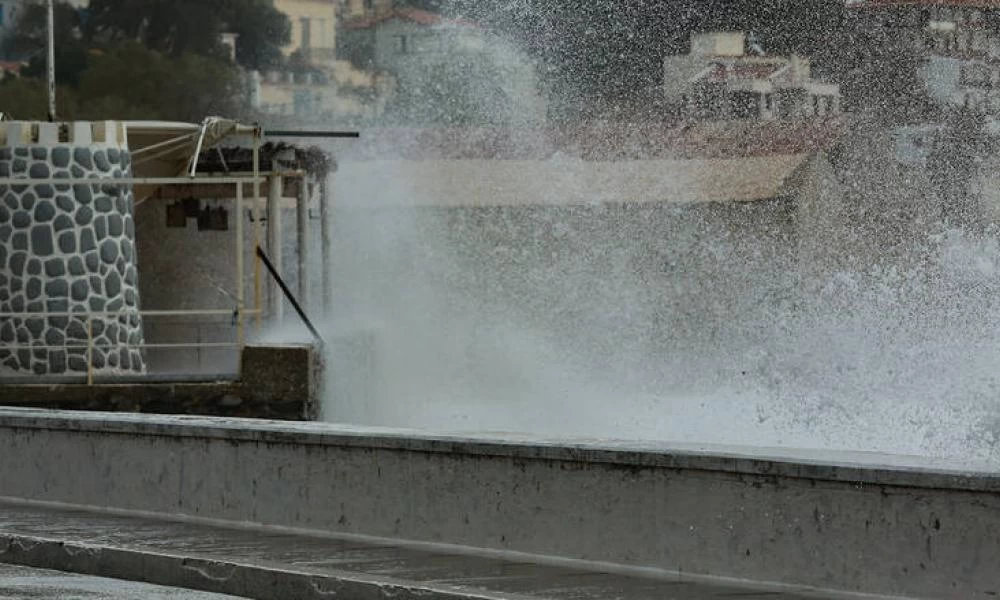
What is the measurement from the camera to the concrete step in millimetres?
8078

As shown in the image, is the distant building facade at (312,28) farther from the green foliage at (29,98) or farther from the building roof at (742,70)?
the building roof at (742,70)

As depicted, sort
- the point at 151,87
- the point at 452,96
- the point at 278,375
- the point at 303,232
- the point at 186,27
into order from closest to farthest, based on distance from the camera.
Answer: the point at 278,375
the point at 303,232
the point at 151,87
the point at 186,27
the point at 452,96

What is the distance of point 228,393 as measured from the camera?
18.2 metres

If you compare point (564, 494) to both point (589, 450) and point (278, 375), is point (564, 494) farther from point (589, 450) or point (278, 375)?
point (278, 375)

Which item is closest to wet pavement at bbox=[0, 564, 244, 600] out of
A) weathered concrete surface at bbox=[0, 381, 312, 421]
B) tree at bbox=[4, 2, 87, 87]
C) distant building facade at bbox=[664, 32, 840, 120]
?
weathered concrete surface at bbox=[0, 381, 312, 421]

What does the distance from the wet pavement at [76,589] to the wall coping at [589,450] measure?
1.00 metres

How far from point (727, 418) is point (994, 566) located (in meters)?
11.5

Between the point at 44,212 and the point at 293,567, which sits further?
the point at 44,212

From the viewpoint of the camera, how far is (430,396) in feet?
75.7

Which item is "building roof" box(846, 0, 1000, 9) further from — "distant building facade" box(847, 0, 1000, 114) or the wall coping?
the wall coping

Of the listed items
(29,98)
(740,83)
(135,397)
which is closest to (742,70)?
(740,83)

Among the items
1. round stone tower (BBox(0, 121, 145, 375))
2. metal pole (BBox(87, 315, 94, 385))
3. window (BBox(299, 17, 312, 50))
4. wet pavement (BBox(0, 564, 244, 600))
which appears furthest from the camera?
window (BBox(299, 17, 312, 50))

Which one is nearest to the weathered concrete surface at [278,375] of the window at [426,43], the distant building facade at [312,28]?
the distant building facade at [312,28]

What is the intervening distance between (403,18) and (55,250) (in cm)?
2014
